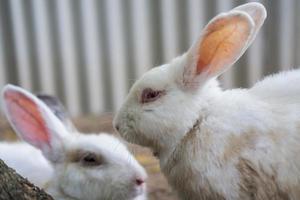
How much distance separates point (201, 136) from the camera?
10.8 ft

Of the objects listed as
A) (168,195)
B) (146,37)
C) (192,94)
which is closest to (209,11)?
(146,37)

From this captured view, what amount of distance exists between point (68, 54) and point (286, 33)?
91.7 inches

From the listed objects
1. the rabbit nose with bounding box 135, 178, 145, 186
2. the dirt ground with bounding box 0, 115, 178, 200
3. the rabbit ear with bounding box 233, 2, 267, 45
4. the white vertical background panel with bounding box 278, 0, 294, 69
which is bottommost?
the dirt ground with bounding box 0, 115, 178, 200

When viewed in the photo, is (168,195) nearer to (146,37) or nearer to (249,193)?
(249,193)

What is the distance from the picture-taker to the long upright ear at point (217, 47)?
3.21m

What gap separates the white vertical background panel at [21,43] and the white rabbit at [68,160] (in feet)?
10.2

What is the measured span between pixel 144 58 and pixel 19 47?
4.54 feet

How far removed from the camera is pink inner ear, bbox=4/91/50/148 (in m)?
4.14

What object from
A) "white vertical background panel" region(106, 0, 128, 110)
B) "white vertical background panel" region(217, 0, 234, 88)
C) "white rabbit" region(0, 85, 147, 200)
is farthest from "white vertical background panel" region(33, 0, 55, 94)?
"white rabbit" region(0, 85, 147, 200)

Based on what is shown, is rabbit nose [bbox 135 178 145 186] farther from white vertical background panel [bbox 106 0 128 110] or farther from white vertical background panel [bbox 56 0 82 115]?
white vertical background panel [bbox 56 0 82 115]

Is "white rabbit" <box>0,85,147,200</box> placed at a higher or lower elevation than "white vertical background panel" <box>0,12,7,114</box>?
higher

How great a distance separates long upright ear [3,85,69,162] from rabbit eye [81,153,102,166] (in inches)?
10.0

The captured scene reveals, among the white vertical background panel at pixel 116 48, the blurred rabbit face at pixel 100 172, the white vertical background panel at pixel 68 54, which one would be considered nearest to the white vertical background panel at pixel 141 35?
the white vertical background panel at pixel 116 48

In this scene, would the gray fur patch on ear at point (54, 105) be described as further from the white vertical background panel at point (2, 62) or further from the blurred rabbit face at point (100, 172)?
the white vertical background panel at point (2, 62)
